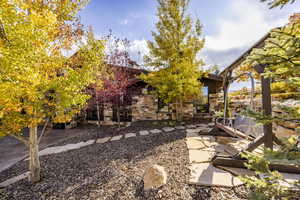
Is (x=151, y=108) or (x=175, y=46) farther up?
(x=175, y=46)

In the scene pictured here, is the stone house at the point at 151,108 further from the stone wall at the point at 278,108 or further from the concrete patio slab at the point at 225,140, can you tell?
the concrete patio slab at the point at 225,140

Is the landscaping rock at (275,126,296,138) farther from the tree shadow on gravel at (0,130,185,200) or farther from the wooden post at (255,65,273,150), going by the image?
the tree shadow on gravel at (0,130,185,200)

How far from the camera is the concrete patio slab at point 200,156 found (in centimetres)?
283

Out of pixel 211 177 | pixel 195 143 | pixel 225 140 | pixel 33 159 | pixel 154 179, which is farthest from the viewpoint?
pixel 225 140

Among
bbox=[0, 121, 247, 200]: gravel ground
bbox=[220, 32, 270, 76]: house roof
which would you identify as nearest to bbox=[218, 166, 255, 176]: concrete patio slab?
bbox=[0, 121, 247, 200]: gravel ground

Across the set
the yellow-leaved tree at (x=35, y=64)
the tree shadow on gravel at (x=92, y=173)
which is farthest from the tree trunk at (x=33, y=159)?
the tree shadow on gravel at (x=92, y=173)

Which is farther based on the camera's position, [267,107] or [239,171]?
[267,107]

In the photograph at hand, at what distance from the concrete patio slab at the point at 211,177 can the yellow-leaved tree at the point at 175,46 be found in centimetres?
427

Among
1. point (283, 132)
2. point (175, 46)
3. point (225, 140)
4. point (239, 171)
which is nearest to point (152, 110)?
point (175, 46)

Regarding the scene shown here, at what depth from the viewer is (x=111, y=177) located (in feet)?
7.98

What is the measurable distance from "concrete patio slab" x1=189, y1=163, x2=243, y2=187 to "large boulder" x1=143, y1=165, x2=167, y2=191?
464mm

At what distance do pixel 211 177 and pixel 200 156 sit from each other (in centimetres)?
84

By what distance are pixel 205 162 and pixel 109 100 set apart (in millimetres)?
4909

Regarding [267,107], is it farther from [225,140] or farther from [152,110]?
[152,110]
